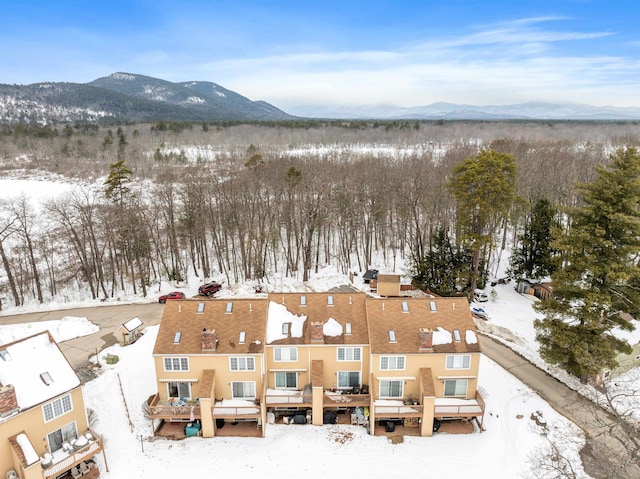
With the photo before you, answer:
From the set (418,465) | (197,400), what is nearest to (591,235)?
(418,465)

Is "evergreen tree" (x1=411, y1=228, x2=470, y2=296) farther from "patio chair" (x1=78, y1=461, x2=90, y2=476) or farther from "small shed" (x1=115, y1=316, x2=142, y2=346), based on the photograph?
"patio chair" (x1=78, y1=461, x2=90, y2=476)

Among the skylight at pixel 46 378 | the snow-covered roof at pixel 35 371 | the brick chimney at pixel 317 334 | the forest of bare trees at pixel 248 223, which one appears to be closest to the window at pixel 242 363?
the brick chimney at pixel 317 334

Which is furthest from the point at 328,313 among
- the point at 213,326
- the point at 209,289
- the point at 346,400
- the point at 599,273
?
the point at 209,289

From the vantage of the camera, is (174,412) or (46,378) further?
(174,412)

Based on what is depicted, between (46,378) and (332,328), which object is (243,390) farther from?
(46,378)

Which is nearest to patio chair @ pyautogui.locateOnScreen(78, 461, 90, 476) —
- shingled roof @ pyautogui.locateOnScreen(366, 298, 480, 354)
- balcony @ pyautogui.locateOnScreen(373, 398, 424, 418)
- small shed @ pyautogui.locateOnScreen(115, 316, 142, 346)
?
small shed @ pyautogui.locateOnScreen(115, 316, 142, 346)

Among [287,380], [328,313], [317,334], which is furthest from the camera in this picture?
[328,313]

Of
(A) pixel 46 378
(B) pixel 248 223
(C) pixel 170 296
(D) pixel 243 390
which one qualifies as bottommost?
(C) pixel 170 296
